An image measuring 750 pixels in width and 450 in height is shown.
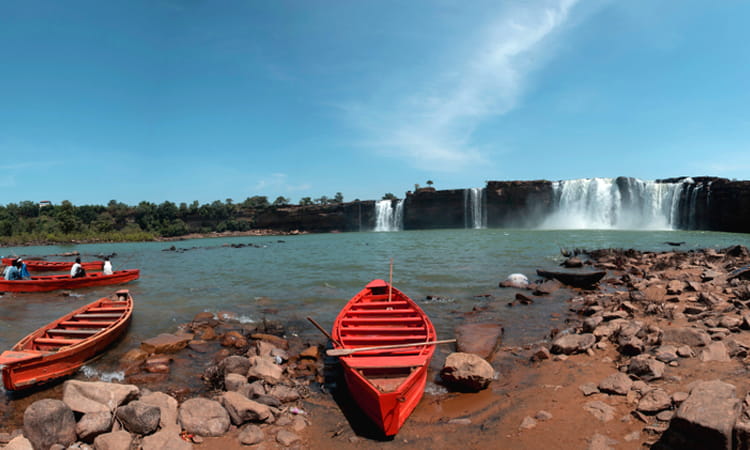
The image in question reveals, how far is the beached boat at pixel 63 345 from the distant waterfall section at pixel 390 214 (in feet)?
251

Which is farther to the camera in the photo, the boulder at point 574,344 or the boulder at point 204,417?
the boulder at point 574,344

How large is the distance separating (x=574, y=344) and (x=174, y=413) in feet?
21.9

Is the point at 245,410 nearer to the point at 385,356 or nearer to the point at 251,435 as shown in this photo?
the point at 251,435

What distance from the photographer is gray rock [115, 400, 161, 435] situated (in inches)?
177

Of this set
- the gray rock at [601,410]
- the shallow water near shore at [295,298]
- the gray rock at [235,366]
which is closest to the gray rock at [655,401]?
the gray rock at [601,410]

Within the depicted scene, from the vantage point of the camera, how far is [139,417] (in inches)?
178

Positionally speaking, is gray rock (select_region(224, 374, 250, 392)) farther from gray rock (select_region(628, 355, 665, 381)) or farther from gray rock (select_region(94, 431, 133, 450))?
gray rock (select_region(628, 355, 665, 381))

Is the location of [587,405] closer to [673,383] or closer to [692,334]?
[673,383]

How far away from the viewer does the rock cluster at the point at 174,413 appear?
4.22 meters

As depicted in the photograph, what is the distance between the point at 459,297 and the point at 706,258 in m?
13.1

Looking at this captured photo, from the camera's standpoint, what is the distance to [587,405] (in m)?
4.72

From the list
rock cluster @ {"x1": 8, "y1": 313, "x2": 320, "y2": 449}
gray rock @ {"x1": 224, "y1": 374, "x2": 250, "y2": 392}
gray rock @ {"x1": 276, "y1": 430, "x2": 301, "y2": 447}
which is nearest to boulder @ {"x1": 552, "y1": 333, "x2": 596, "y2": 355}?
rock cluster @ {"x1": 8, "y1": 313, "x2": 320, "y2": 449}

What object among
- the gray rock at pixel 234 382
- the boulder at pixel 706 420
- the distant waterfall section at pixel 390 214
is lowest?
the gray rock at pixel 234 382

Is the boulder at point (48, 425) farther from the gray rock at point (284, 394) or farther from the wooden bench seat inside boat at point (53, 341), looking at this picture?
the wooden bench seat inside boat at point (53, 341)
